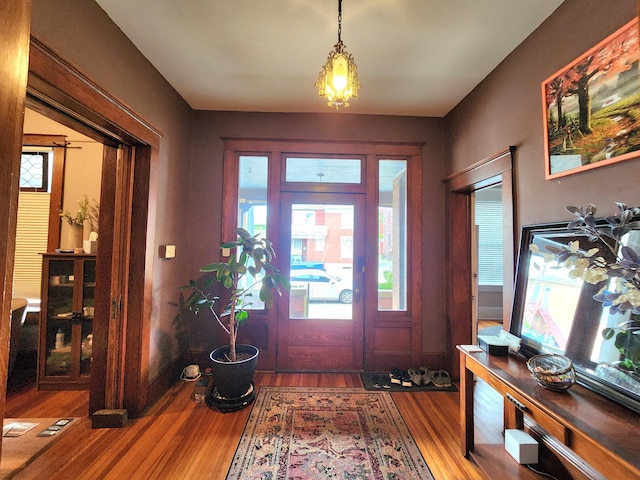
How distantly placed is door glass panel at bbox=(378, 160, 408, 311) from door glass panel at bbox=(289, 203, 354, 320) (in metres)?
0.37

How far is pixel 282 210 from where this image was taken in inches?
125

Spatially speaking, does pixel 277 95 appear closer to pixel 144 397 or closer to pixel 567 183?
pixel 567 183

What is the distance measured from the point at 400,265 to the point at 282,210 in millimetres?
1473

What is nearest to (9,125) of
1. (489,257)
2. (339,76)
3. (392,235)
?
(339,76)

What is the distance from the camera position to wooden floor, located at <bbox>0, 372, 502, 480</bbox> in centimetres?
175

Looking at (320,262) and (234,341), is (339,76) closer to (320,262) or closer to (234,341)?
(320,262)

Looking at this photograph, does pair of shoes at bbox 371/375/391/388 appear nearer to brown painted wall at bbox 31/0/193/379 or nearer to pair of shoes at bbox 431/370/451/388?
pair of shoes at bbox 431/370/451/388

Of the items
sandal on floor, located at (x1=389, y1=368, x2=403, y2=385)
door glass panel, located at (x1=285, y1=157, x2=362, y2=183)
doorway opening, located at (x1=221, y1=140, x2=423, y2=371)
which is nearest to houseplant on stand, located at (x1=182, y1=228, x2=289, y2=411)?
doorway opening, located at (x1=221, y1=140, x2=423, y2=371)

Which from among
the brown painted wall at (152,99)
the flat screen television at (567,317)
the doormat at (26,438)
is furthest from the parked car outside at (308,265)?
the doormat at (26,438)

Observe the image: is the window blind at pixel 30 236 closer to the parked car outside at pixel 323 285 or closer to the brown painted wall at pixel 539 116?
the parked car outside at pixel 323 285

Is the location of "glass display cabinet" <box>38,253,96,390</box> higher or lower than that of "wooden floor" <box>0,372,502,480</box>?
higher

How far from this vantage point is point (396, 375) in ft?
9.78

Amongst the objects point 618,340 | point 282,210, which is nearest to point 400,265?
point 282,210

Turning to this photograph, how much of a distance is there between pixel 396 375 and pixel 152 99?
3479mm
